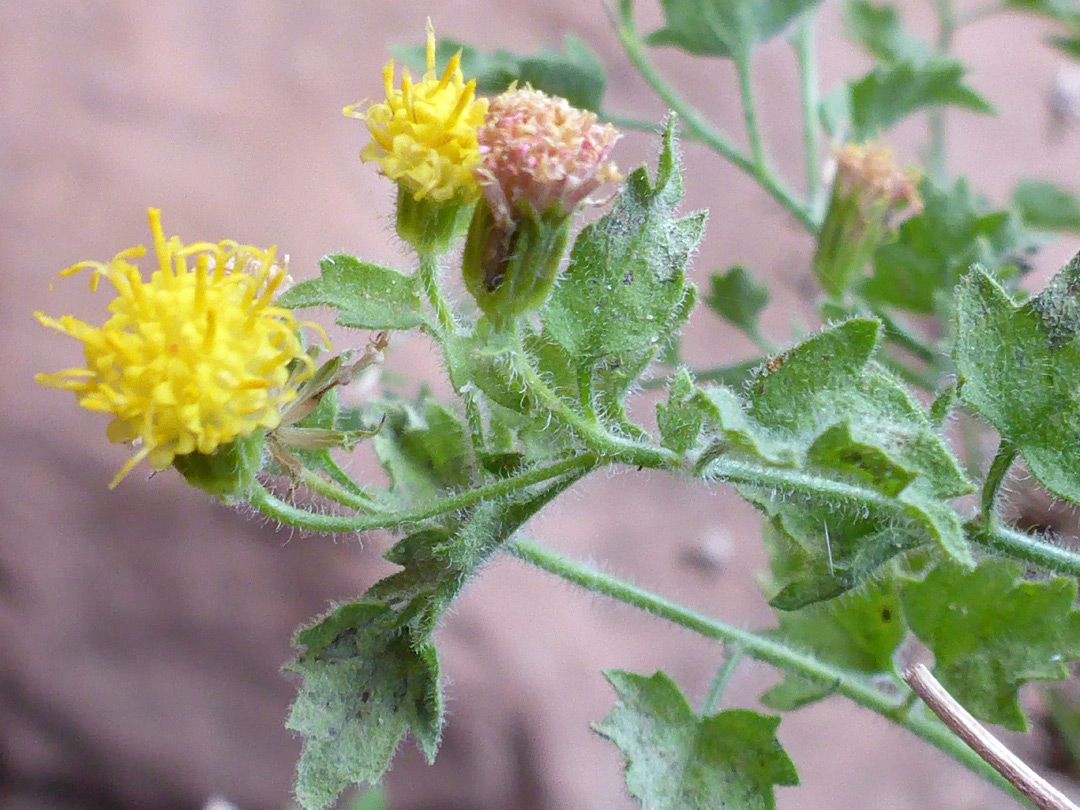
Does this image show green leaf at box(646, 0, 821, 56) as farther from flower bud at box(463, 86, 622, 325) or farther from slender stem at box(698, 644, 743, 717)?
slender stem at box(698, 644, 743, 717)

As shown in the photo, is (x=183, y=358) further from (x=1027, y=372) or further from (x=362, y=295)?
(x=1027, y=372)

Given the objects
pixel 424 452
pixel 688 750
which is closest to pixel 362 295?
pixel 424 452

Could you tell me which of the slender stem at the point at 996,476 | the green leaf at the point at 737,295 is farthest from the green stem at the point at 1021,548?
the green leaf at the point at 737,295

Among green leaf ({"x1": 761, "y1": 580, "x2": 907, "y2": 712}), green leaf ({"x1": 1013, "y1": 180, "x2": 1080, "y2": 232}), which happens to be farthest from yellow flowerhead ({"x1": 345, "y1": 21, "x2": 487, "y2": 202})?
green leaf ({"x1": 1013, "y1": 180, "x2": 1080, "y2": 232})

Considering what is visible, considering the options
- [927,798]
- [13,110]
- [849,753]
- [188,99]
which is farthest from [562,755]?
[13,110]

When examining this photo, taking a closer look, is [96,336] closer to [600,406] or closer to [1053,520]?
[600,406]

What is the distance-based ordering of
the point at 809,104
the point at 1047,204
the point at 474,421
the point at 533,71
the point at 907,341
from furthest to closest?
the point at 1047,204, the point at 809,104, the point at 533,71, the point at 907,341, the point at 474,421
